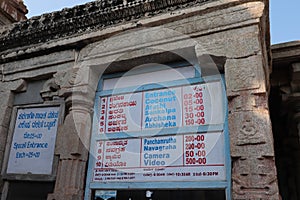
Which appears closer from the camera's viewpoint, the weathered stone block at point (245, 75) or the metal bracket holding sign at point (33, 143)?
the weathered stone block at point (245, 75)

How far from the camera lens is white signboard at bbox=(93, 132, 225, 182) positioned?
7.98 ft

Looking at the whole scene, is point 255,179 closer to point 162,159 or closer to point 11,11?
point 162,159

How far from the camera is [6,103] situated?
3.44 metres

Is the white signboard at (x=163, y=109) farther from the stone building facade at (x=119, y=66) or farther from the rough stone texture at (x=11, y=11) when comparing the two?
the rough stone texture at (x=11, y=11)

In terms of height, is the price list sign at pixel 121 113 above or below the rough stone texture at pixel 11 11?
below

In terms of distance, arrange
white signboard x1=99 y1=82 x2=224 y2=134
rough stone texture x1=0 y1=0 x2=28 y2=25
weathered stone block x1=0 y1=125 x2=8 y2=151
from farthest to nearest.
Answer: rough stone texture x1=0 y1=0 x2=28 y2=25 → weathered stone block x1=0 y1=125 x2=8 y2=151 → white signboard x1=99 y1=82 x2=224 y2=134

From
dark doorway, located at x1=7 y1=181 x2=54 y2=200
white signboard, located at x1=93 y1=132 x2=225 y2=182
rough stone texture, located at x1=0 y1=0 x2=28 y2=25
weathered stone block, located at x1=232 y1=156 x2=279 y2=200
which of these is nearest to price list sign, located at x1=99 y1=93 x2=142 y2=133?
white signboard, located at x1=93 y1=132 x2=225 y2=182

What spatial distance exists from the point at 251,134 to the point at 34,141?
2.39 m

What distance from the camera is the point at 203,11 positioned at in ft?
8.95

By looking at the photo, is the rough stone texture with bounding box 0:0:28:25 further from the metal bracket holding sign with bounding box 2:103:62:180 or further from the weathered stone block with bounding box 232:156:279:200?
the weathered stone block with bounding box 232:156:279:200

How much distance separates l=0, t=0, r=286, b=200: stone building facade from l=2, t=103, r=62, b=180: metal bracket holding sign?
2 centimetres

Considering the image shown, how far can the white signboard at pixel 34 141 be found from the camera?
3.05 meters

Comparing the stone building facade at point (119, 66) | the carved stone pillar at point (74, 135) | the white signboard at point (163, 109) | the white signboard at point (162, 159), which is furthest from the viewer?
the carved stone pillar at point (74, 135)

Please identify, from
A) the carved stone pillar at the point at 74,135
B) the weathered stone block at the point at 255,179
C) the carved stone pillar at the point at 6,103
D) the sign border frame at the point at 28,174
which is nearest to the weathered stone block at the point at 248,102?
the weathered stone block at the point at 255,179
